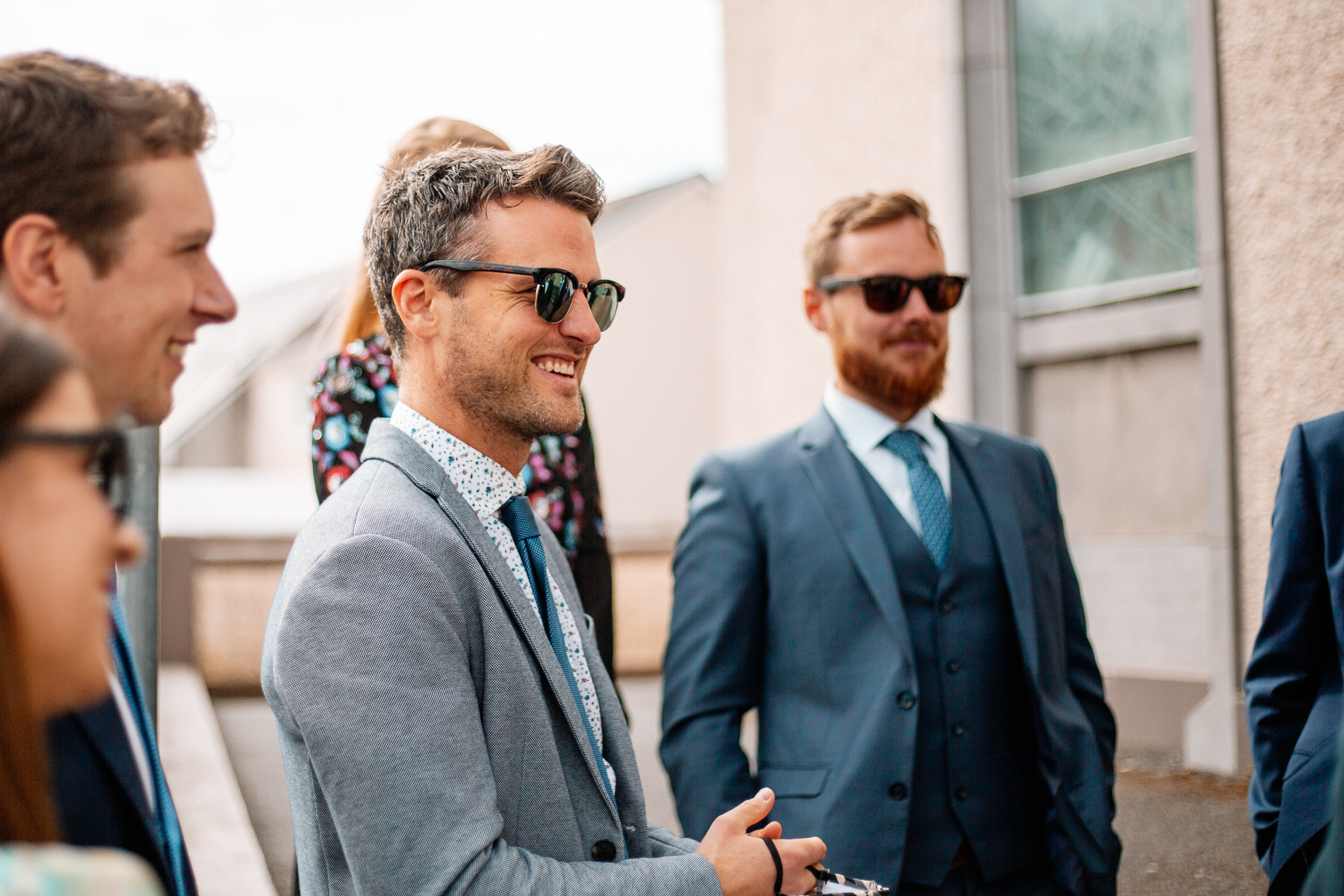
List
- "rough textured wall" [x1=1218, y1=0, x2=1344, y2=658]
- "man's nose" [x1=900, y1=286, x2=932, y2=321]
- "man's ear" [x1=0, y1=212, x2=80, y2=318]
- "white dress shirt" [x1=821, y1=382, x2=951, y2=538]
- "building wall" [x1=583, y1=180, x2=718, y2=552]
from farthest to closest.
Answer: "building wall" [x1=583, y1=180, x2=718, y2=552]
"rough textured wall" [x1=1218, y1=0, x2=1344, y2=658]
"man's nose" [x1=900, y1=286, x2=932, y2=321]
"white dress shirt" [x1=821, y1=382, x2=951, y2=538]
"man's ear" [x1=0, y1=212, x2=80, y2=318]

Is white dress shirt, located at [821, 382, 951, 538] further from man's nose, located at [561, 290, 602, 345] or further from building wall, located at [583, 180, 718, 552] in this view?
building wall, located at [583, 180, 718, 552]

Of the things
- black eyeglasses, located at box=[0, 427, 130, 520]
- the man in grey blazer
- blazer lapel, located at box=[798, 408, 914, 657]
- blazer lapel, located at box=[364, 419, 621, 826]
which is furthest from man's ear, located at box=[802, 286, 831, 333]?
black eyeglasses, located at box=[0, 427, 130, 520]

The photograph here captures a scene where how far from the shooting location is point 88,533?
2.82ft

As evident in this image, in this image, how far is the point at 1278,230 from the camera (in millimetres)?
5098

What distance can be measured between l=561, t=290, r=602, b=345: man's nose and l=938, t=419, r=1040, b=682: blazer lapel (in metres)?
1.14

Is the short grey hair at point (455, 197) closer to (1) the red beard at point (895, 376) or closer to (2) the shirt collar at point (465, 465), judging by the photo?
(2) the shirt collar at point (465, 465)

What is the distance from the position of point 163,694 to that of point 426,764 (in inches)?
308

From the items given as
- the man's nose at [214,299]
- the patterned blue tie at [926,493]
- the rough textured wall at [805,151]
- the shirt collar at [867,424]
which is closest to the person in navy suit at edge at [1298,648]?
the patterned blue tie at [926,493]

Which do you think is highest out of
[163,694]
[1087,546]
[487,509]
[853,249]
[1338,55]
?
[1338,55]

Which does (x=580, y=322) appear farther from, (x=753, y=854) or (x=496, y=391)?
(x=753, y=854)

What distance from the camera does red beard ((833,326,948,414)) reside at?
107 inches

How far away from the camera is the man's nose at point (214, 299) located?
4.49 ft

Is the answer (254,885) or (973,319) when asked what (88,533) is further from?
(973,319)

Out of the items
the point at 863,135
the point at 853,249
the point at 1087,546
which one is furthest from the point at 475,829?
the point at 863,135
